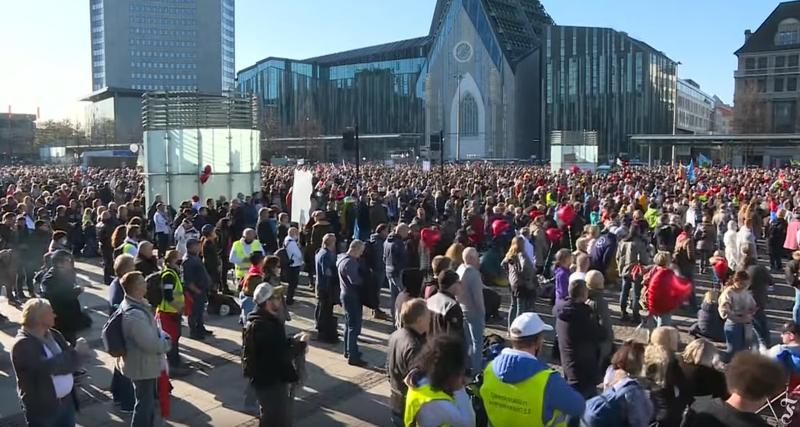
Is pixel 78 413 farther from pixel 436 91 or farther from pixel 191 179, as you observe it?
pixel 436 91

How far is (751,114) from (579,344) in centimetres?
7982

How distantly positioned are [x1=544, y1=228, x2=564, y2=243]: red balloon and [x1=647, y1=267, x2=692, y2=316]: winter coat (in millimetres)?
4573

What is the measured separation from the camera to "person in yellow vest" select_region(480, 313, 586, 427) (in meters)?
3.78

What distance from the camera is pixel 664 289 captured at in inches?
326

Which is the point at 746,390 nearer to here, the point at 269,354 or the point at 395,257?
the point at 269,354

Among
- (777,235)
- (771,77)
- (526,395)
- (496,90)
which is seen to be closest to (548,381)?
(526,395)

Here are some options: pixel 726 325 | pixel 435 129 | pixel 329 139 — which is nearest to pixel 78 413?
pixel 726 325

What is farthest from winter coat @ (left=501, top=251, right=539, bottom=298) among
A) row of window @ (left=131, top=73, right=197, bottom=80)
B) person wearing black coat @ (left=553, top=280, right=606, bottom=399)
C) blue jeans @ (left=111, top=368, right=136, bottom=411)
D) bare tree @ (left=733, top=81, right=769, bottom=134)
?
row of window @ (left=131, top=73, right=197, bottom=80)

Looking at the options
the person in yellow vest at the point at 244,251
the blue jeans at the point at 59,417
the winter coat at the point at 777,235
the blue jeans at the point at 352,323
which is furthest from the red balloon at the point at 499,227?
the blue jeans at the point at 59,417

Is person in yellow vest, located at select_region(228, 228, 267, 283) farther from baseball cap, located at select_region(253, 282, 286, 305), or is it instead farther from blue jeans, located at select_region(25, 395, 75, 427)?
blue jeans, located at select_region(25, 395, 75, 427)

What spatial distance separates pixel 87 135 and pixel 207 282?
11125 centimetres

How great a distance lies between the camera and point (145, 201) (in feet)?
65.8

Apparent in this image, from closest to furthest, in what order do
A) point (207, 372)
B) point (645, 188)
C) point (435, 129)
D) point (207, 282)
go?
point (207, 372), point (207, 282), point (645, 188), point (435, 129)

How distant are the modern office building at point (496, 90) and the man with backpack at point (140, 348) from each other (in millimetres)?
71200
